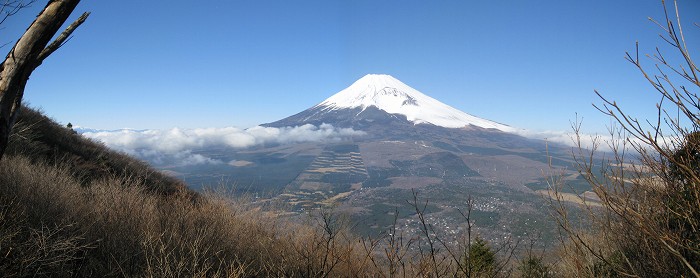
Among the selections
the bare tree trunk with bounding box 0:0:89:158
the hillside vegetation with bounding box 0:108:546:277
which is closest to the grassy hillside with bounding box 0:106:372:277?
the hillside vegetation with bounding box 0:108:546:277

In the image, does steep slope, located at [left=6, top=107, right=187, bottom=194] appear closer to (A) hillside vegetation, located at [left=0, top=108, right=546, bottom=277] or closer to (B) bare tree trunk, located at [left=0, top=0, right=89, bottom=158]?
(A) hillside vegetation, located at [left=0, top=108, right=546, bottom=277]

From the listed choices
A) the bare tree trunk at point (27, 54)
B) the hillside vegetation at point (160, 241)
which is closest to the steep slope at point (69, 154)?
the hillside vegetation at point (160, 241)

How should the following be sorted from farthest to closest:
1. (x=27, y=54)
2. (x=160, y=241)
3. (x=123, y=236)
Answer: (x=123, y=236) < (x=160, y=241) < (x=27, y=54)

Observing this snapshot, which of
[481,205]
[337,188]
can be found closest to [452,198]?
[481,205]

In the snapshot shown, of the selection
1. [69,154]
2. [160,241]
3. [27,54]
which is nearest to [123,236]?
[160,241]

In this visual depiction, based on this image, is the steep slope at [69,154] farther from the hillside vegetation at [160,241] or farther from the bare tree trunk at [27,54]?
the bare tree trunk at [27,54]

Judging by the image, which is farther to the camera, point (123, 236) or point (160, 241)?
point (123, 236)

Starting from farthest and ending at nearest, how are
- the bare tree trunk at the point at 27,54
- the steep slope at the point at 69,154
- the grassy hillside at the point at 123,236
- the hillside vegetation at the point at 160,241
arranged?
the steep slope at the point at 69,154 → the grassy hillside at the point at 123,236 → the hillside vegetation at the point at 160,241 → the bare tree trunk at the point at 27,54

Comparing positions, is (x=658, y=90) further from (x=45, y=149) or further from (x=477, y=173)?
(x=477, y=173)

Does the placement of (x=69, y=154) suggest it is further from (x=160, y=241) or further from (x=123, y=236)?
(x=160, y=241)
